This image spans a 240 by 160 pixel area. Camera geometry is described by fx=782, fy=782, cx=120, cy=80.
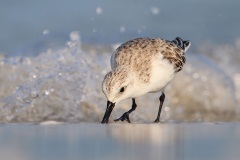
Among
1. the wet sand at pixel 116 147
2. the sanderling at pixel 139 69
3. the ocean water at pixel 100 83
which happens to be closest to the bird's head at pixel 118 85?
the sanderling at pixel 139 69

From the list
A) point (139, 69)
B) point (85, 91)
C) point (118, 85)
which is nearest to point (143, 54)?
point (139, 69)

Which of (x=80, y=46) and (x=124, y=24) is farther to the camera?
(x=124, y=24)

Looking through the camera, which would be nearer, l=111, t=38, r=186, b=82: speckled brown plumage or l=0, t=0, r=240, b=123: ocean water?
l=111, t=38, r=186, b=82: speckled brown plumage

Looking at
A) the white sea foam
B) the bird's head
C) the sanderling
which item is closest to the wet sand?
the bird's head

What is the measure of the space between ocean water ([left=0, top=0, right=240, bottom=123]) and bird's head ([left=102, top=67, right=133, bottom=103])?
5.85 ft

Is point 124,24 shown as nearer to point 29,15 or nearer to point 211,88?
point 29,15

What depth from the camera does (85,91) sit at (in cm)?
1049

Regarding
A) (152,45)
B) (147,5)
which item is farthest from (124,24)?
(152,45)

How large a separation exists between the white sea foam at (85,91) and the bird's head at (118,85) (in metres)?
1.80

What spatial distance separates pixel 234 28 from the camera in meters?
13.6

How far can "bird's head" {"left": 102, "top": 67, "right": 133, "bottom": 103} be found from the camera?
25.4ft

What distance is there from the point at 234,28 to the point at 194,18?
1.09 meters

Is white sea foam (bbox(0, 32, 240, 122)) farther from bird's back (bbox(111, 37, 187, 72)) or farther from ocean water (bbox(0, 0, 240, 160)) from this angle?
bird's back (bbox(111, 37, 187, 72))

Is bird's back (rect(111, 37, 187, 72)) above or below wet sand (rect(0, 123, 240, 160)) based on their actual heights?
above
